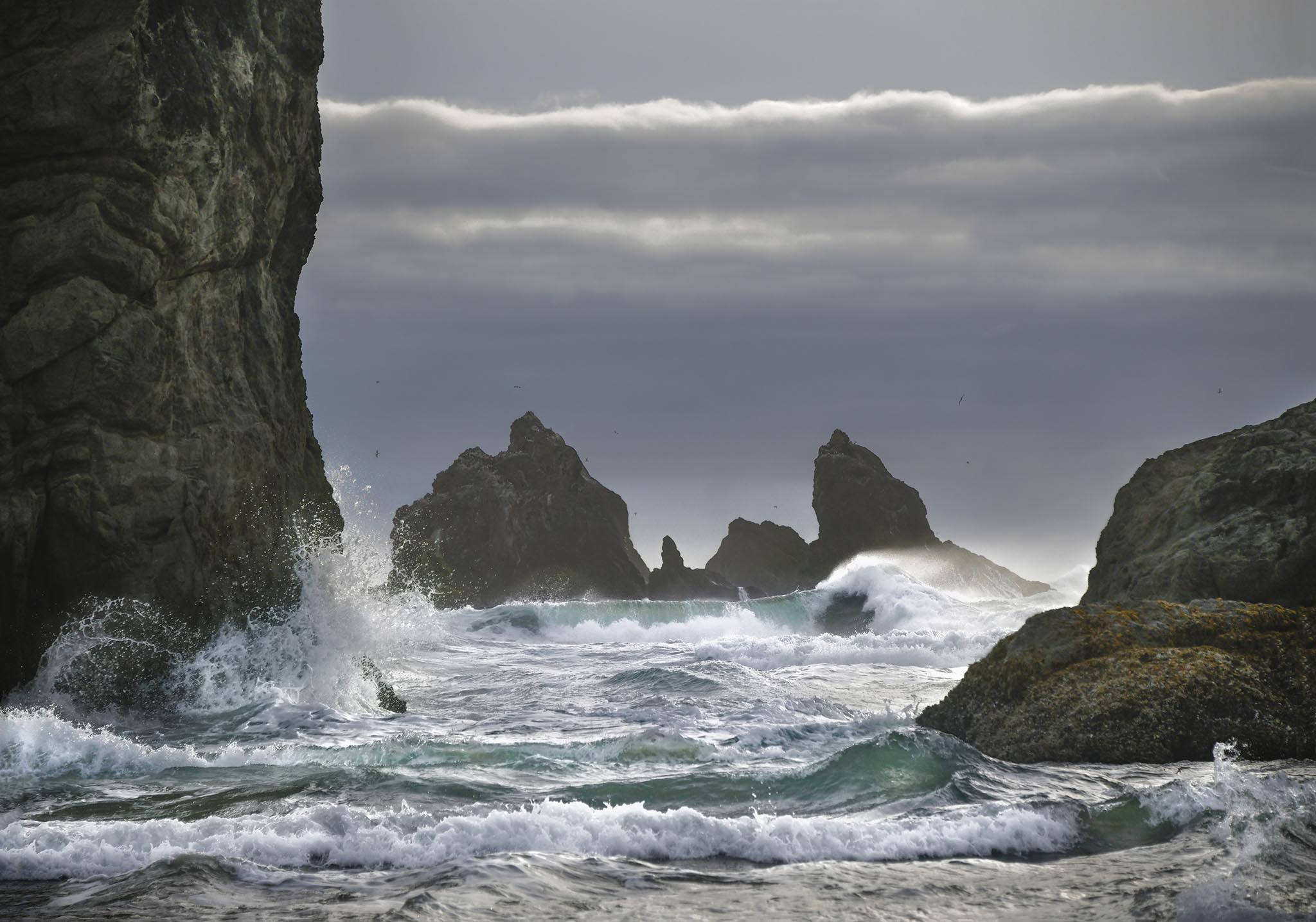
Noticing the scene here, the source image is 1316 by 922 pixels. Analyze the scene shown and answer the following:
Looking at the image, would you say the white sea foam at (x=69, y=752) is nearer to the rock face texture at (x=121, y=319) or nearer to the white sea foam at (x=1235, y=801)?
the rock face texture at (x=121, y=319)

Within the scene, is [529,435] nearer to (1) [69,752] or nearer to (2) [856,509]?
(2) [856,509]

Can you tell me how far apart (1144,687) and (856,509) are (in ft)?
226

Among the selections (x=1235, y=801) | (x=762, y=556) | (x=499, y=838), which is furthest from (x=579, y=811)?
(x=762, y=556)

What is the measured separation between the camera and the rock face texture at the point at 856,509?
257 ft

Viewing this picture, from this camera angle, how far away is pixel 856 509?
257 feet

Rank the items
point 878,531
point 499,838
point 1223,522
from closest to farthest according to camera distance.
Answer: point 499,838, point 1223,522, point 878,531

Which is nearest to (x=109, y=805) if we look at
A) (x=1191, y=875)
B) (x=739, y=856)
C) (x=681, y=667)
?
(x=739, y=856)

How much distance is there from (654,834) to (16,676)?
9.67 meters

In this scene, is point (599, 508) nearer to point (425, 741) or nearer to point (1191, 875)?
point (425, 741)

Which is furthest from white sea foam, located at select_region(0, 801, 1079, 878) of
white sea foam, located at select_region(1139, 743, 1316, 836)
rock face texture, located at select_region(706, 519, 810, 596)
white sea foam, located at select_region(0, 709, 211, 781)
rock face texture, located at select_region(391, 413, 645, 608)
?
rock face texture, located at select_region(706, 519, 810, 596)

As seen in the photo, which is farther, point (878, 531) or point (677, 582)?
point (677, 582)

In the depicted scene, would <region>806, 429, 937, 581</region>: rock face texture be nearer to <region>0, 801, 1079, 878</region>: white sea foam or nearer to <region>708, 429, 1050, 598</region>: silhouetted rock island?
<region>708, 429, 1050, 598</region>: silhouetted rock island

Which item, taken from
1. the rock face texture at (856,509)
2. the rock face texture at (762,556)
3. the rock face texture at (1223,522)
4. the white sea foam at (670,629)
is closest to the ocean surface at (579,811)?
the rock face texture at (1223,522)

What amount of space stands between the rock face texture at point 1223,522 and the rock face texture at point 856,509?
59.8 m
